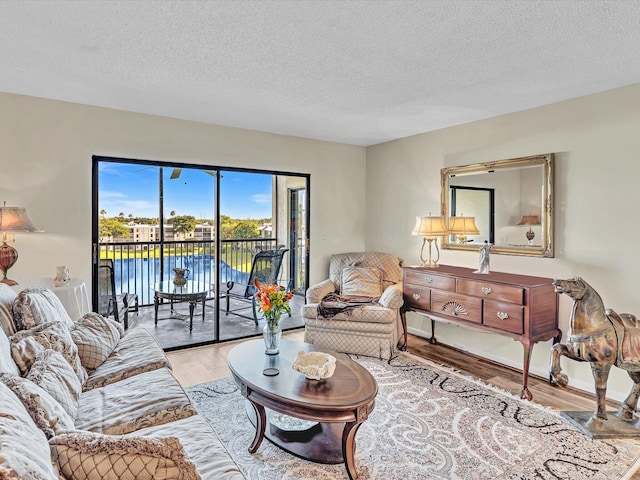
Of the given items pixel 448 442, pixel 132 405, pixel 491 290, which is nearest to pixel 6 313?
pixel 132 405

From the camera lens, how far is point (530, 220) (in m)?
3.58

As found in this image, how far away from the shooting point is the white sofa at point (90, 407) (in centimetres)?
115

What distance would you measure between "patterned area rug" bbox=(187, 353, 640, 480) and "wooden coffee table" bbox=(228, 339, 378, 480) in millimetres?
91

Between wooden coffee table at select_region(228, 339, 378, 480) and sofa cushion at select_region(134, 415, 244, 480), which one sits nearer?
sofa cushion at select_region(134, 415, 244, 480)

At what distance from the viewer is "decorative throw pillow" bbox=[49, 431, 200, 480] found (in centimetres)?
115

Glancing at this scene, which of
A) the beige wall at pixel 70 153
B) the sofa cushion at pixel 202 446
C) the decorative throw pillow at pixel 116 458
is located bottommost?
the sofa cushion at pixel 202 446

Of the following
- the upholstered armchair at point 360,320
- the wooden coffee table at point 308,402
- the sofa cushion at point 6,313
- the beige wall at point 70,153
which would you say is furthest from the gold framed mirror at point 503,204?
the sofa cushion at point 6,313

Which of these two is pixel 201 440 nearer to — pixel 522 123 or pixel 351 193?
pixel 522 123

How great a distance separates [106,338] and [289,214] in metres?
2.91

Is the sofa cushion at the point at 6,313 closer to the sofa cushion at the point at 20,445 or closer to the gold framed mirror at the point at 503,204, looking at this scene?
the sofa cushion at the point at 20,445

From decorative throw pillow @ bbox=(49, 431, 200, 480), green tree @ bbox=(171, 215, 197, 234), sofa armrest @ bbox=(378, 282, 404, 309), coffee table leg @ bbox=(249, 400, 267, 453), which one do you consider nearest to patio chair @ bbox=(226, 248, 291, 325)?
green tree @ bbox=(171, 215, 197, 234)

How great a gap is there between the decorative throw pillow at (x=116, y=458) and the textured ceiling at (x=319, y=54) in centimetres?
195

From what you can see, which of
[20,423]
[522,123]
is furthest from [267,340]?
[522,123]

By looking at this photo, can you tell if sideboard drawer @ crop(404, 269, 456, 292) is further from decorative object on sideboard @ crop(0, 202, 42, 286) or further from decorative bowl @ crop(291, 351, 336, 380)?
decorative object on sideboard @ crop(0, 202, 42, 286)
